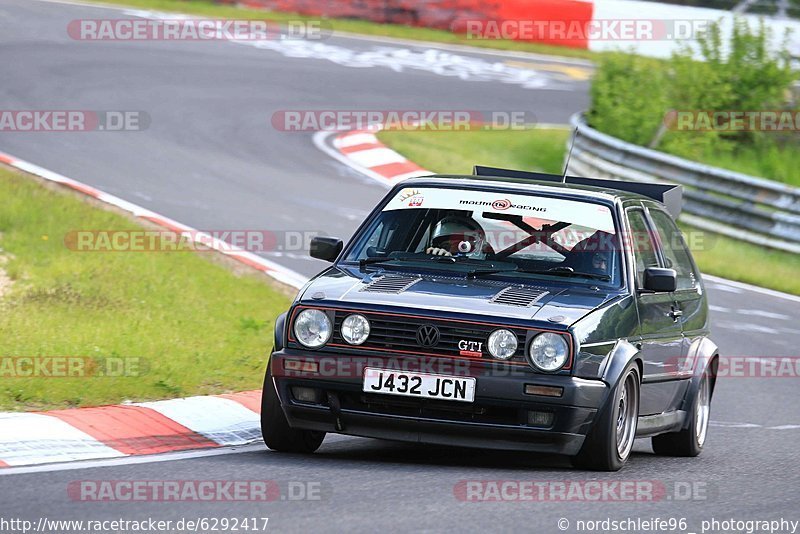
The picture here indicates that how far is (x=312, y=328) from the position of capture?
24.4ft

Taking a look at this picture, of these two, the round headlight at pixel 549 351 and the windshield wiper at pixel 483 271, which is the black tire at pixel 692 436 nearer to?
the windshield wiper at pixel 483 271

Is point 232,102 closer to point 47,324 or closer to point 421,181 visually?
point 47,324

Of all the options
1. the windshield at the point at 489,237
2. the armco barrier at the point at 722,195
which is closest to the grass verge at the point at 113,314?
the windshield at the point at 489,237

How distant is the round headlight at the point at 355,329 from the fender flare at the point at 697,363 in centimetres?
248

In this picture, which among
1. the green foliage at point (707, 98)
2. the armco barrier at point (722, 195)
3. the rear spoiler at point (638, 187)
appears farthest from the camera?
the green foliage at point (707, 98)

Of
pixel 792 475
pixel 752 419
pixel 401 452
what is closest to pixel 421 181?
pixel 401 452

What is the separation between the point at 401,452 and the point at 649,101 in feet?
47.7

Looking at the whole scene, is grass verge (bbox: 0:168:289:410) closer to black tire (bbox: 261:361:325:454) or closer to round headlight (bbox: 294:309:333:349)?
Answer: black tire (bbox: 261:361:325:454)

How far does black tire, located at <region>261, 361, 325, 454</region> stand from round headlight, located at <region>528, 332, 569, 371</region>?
1345 mm

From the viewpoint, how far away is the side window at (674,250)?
9.07m

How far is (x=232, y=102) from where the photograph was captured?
22469mm

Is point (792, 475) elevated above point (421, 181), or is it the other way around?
point (421, 181)

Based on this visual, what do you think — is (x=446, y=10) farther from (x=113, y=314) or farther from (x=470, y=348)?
(x=470, y=348)

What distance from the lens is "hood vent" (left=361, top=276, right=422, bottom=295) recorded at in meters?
7.56
